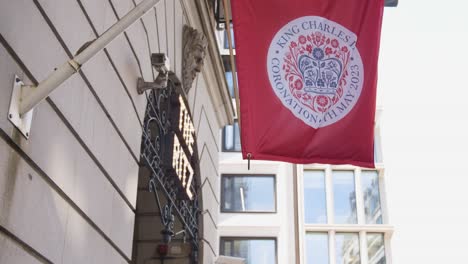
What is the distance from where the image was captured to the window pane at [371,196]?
36.7 m

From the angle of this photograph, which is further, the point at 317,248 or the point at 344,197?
the point at 344,197

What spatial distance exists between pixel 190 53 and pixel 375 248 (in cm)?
2884

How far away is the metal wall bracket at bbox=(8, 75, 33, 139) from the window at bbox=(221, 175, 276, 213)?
2871cm

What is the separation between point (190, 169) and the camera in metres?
9.84

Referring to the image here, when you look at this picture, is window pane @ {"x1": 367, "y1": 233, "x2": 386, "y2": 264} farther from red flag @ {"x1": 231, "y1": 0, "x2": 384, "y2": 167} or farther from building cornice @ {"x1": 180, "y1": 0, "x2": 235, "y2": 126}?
red flag @ {"x1": 231, "y1": 0, "x2": 384, "y2": 167}

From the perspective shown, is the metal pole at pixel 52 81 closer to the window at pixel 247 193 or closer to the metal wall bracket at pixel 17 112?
the metal wall bracket at pixel 17 112

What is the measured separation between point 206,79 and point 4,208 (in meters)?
7.73

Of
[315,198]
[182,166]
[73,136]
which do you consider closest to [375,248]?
[315,198]

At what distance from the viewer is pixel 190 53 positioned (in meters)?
9.37

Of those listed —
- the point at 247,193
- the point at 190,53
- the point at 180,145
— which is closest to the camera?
the point at 180,145

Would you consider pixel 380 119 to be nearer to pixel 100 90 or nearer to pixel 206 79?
pixel 206 79

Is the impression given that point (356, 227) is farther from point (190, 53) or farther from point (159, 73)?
point (159, 73)

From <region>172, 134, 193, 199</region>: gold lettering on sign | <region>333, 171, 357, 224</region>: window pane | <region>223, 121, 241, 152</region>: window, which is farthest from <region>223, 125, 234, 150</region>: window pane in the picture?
<region>172, 134, 193, 199</region>: gold lettering on sign

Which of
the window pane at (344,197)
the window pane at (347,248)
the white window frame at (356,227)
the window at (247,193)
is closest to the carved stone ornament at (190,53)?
the window at (247,193)
